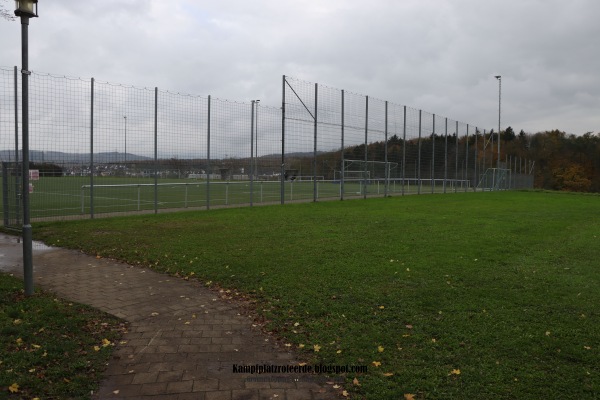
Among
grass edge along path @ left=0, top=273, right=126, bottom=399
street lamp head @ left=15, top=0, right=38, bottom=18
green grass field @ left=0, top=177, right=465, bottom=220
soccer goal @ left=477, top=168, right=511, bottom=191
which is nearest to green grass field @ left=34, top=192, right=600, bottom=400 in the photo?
grass edge along path @ left=0, top=273, right=126, bottom=399

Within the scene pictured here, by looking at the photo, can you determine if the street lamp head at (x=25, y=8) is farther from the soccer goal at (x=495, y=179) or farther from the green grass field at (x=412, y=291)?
the soccer goal at (x=495, y=179)

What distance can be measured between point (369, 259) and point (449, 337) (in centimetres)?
321

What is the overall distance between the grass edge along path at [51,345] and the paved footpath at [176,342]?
0.48 ft

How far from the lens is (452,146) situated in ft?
111

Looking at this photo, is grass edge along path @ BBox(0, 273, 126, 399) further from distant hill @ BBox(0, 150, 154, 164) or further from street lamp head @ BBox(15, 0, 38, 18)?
distant hill @ BBox(0, 150, 154, 164)

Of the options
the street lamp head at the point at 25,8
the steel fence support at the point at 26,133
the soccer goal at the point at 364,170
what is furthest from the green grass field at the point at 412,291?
the soccer goal at the point at 364,170

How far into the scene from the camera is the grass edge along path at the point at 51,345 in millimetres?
3180

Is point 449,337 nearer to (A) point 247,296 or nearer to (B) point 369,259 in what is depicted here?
(A) point 247,296

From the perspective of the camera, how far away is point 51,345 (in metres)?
3.80

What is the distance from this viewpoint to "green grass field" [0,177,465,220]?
13.3 m

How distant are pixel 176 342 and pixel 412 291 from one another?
9.03 feet

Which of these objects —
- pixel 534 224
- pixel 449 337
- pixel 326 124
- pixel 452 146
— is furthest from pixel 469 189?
pixel 449 337

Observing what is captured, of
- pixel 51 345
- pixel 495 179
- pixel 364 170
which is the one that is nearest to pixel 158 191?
pixel 364 170

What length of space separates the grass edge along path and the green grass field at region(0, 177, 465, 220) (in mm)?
8303
